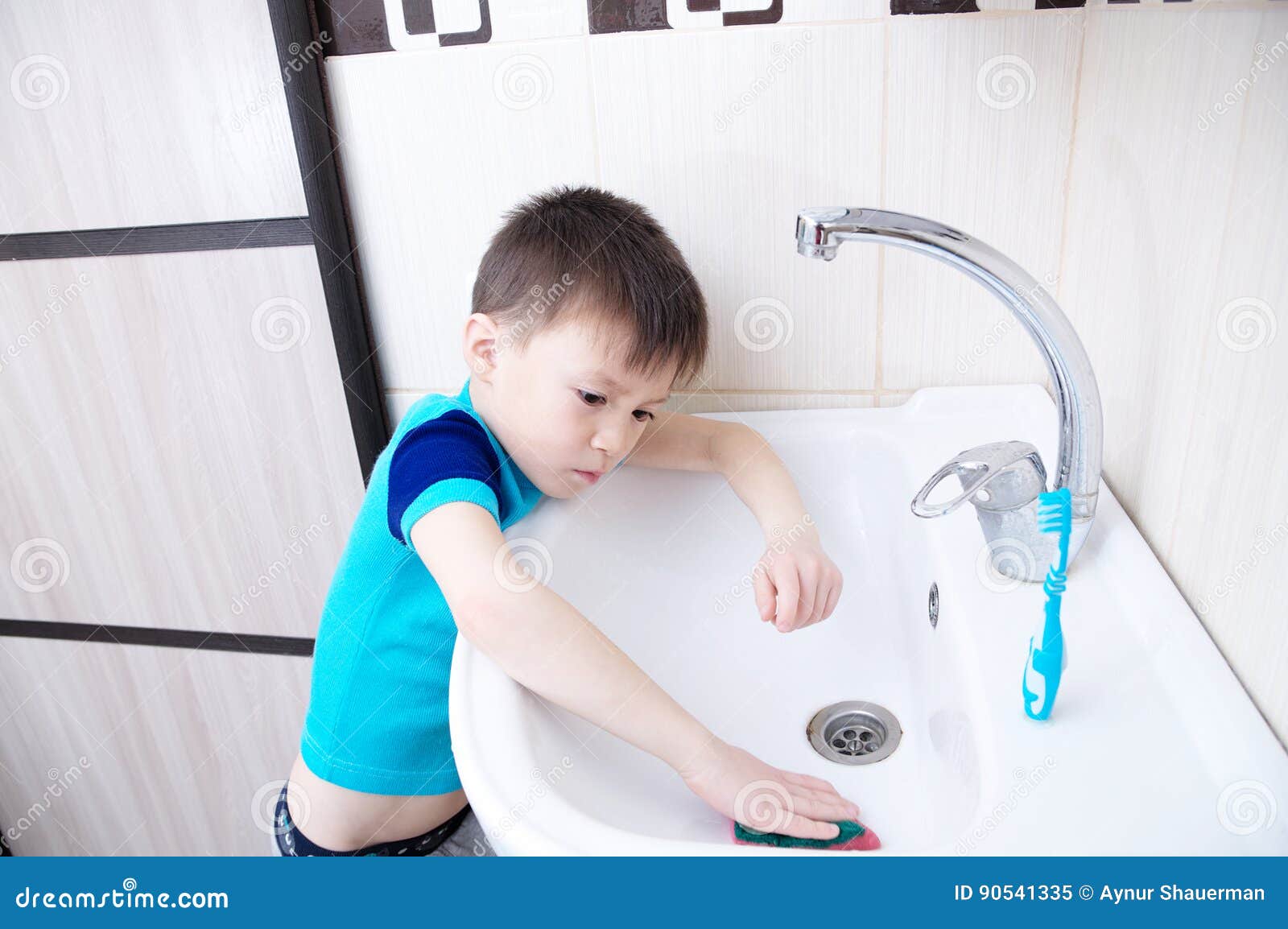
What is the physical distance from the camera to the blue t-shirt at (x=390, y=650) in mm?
744

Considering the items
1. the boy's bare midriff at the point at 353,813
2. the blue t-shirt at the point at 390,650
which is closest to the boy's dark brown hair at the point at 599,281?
the blue t-shirt at the point at 390,650

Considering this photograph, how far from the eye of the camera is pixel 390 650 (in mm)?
780

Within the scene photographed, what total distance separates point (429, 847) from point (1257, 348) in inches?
30.8

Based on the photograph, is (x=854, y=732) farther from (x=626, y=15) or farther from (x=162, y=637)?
(x=162, y=637)

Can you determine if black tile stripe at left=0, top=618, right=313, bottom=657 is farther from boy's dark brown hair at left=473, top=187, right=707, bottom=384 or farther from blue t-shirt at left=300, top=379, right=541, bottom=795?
boy's dark brown hair at left=473, top=187, right=707, bottom=384

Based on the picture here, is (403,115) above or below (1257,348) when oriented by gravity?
above

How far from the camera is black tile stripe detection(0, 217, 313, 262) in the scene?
3.11 feet

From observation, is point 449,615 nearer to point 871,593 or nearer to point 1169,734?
point 871,593

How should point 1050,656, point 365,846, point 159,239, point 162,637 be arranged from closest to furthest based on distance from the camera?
point 1050,656, point 365,846, point 159,239, point 162,637

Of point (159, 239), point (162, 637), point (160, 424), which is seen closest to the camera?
point (159, 239)

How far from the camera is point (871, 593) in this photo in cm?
80

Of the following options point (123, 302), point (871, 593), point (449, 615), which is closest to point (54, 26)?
point (123, 302)

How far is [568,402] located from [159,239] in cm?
59

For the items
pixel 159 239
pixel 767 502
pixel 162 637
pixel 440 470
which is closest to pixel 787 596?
pixel 767 502
